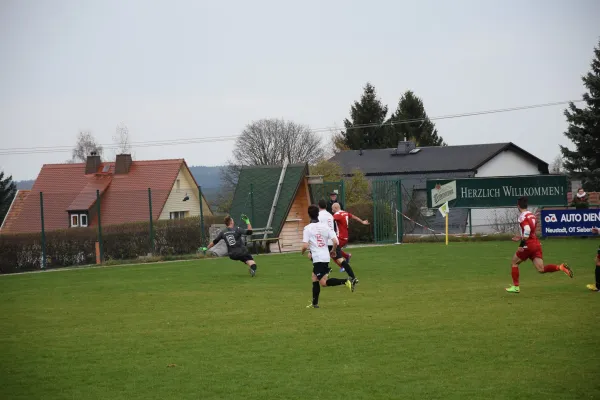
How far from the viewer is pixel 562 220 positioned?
109 feet

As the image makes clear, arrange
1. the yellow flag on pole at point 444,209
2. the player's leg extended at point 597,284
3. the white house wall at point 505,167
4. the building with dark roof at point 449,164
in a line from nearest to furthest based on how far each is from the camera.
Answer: the player's leg extended at point 597,284 < the yellow flag on pole at point 444,209 < the white house wall at point 505,167 < the building with dark roof at point 449,164

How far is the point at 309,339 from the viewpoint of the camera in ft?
37.2

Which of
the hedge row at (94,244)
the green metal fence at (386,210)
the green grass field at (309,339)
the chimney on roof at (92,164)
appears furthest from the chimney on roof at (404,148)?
the green grass field at (309,339)

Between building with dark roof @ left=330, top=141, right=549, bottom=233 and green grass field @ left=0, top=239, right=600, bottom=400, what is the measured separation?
119 ft

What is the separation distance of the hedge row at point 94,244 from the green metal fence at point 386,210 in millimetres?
7948

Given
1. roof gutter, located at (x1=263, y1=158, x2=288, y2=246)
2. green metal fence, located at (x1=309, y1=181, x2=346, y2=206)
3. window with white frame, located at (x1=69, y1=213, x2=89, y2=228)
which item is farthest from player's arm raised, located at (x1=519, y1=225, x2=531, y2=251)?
window with white frame, located at (x1=69, y1=213, x2=89, y2=228)

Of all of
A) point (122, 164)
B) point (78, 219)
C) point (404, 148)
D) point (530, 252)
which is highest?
point (404, 148)

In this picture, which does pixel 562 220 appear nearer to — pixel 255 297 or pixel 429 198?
pixel 429 198

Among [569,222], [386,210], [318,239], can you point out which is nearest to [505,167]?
[386,210]

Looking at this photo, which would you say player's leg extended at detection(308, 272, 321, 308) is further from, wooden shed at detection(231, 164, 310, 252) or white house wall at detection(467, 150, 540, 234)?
white house wall at detection(467, 150, 540, 234)

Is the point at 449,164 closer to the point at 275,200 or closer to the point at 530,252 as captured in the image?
the point at 275,200

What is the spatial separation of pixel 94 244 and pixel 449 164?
33.0 meters

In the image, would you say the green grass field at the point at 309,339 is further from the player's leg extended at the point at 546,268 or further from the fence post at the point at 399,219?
the fence post at the point at 399,219

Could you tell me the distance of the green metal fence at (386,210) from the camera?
36.6 metres
